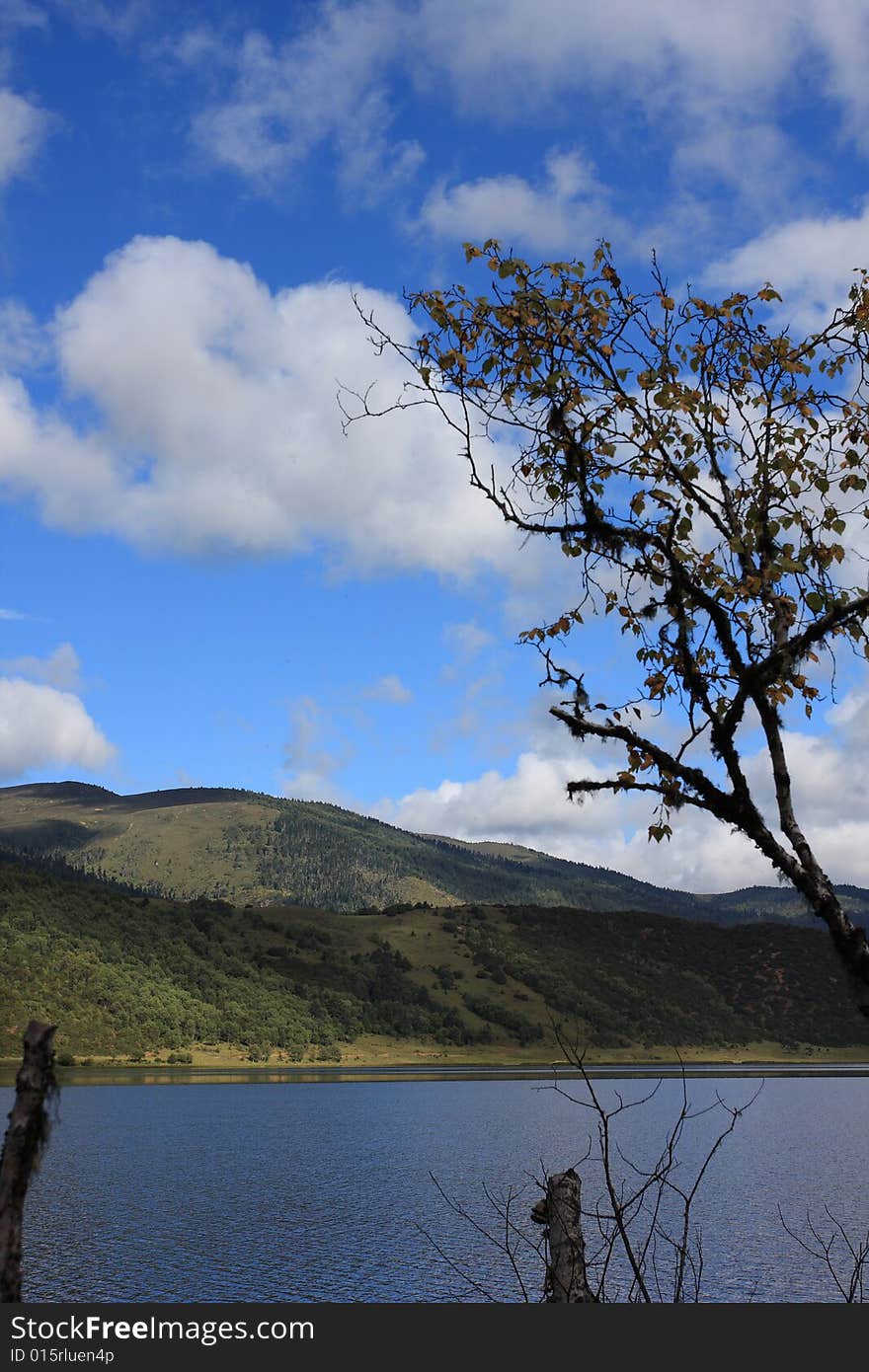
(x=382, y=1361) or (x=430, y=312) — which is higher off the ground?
(x=430, y=312)

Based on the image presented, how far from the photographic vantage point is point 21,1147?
23.0 feet

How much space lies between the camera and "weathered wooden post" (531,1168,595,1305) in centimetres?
968

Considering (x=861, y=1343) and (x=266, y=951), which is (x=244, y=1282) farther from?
(x=266, y=951)

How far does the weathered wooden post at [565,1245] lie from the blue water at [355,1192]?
1838mm

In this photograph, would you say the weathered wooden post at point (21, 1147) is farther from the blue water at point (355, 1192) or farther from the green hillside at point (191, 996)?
the green hillside at point (191, 996)

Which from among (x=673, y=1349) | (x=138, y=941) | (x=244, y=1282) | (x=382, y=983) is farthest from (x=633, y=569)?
(x=382, y=983)

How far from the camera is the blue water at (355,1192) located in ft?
122

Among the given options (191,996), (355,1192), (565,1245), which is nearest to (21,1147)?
(565,1245)

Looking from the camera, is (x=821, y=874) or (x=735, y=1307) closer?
(x=821, y=874)

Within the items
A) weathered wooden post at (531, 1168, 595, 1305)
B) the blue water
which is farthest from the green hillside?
weathered wooden post at (531, 1168, 595, 1305)

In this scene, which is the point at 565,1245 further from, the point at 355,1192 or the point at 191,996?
the point at 191,996

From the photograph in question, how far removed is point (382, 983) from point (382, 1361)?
640 feet

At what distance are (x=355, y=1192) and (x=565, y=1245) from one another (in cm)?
5350

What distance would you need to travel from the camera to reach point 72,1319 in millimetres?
7746
